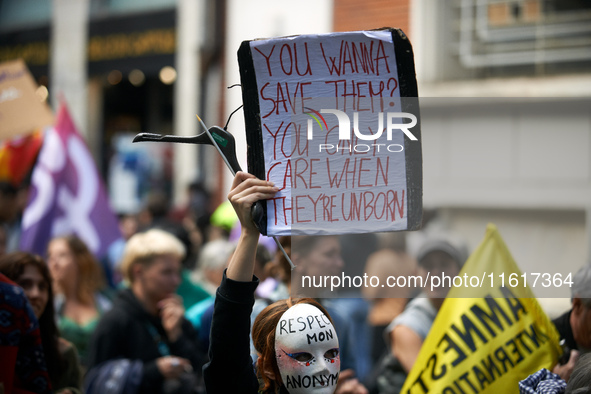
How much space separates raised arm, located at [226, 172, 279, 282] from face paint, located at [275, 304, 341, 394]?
23cm

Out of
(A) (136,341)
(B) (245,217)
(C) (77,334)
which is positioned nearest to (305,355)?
(B) (245,217)

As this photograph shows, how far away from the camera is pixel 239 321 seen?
2252mm

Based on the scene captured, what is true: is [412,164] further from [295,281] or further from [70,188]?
[70,188]

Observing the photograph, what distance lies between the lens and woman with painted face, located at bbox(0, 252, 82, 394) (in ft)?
10.2

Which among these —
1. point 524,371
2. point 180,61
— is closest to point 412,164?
point 524,371

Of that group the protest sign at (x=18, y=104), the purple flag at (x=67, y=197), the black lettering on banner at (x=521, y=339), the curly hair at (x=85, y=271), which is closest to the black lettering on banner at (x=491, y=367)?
the black lettering on banner at (x=521, y=339)

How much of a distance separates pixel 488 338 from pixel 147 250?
204cm

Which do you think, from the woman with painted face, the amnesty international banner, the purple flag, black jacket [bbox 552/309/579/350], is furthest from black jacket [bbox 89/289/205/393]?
the purple flag

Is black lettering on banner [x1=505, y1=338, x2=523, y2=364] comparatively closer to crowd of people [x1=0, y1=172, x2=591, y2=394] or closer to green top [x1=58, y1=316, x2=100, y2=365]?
crowd of people [x1=0, y1=172, x2=591, y2=394]

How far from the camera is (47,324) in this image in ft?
10.4

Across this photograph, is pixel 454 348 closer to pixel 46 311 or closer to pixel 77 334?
pixel 46 311

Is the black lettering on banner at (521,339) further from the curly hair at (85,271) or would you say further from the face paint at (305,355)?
the curly hair at (85,271)

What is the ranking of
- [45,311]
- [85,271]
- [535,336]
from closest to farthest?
[535,336]
[45,311]
[85,271]

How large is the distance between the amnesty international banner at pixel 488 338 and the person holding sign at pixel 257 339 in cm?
64
